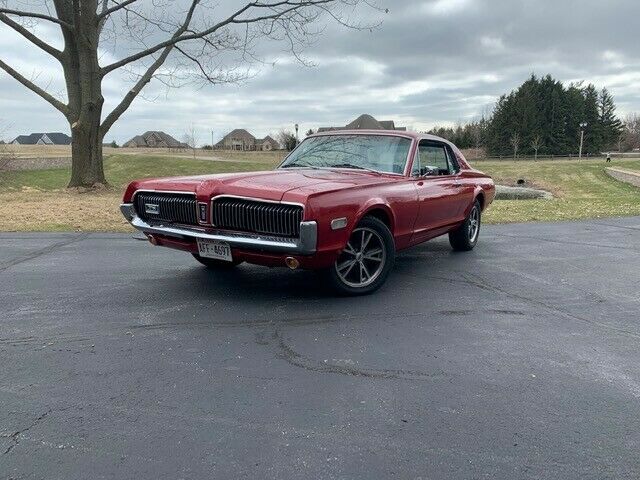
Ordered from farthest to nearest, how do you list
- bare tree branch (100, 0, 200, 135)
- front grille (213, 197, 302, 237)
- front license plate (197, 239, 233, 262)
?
bare tree branch (100, 0, 200, 135) < front license plate (197, 239, 233, 262) < front grille (213, 197, 302, 237)

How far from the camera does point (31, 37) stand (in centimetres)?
1486

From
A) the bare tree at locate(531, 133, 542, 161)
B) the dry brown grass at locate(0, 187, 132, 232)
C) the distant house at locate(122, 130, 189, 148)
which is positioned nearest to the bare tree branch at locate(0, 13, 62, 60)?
the dry brown grass at locate(0, 187, 132, 232)

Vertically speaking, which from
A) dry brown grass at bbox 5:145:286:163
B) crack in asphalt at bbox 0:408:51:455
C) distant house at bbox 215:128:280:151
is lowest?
crack in asphalt at bbox 0:408:51:455

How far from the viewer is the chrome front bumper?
13.0ft

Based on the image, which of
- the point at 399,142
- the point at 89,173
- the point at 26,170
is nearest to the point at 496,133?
the point at 26,170

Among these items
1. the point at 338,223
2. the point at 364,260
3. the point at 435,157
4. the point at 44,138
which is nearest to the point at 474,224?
the point at 435,157

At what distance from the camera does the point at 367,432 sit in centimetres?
246

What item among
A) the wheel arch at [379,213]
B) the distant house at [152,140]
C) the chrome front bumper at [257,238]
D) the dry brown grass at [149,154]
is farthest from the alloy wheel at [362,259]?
the distant house at [152,140]

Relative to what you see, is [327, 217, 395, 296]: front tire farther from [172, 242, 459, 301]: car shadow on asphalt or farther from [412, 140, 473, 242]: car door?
[412, 140, 473, 242]: car door

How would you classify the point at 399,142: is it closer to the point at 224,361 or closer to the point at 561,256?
the point at 561,256

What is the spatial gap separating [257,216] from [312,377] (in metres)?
1.63

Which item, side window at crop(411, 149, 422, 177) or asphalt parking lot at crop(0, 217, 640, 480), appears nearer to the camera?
asphalt parking lot at crop(0, 217, 640, 480)

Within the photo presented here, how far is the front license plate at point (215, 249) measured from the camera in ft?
14.3

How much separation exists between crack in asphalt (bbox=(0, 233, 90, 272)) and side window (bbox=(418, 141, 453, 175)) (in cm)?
492
